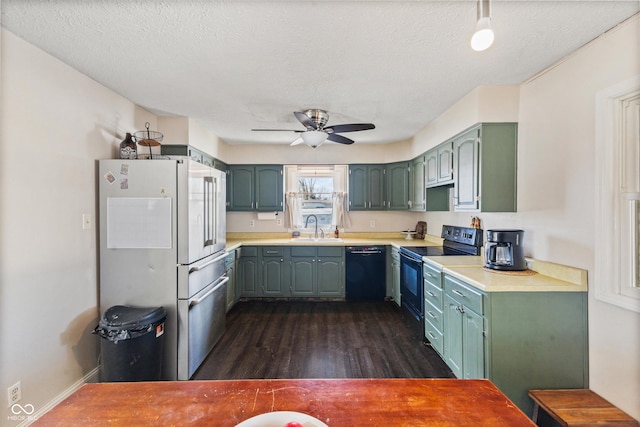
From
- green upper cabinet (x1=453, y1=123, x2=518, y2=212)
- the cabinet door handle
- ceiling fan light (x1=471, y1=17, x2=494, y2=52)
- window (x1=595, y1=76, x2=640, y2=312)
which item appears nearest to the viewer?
ceiling fan light (x1=471, y1=17, x2=494, y2=52)

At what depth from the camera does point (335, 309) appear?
3.81 metres

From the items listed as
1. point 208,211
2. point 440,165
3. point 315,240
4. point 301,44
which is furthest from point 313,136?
point 315,240

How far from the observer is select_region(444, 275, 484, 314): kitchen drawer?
74.9 inches

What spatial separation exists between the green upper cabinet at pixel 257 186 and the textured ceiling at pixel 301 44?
70.2 inches

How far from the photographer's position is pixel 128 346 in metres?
1.91

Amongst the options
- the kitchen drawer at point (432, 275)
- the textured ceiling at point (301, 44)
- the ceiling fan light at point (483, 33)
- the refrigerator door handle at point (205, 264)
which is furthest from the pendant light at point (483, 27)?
the refrigerator door handle at point (205, 264)

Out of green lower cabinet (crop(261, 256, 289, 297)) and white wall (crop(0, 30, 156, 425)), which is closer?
white wall (crop(0, 30, 156, 425))

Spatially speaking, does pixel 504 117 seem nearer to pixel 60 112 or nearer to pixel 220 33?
pixel 220 33

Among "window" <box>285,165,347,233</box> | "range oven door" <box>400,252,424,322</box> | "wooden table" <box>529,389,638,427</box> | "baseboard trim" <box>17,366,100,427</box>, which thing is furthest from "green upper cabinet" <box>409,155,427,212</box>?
"baseboard trim" <box>17,366,100,427</box>

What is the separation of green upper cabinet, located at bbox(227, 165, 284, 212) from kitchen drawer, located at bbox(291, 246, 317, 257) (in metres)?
0.74

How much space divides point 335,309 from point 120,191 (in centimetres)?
289

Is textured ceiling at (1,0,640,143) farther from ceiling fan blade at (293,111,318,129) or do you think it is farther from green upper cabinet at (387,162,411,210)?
green upper cabinet at (387,162,411,210)

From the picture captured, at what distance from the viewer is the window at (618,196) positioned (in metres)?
1.56

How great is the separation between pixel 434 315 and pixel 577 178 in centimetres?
158
